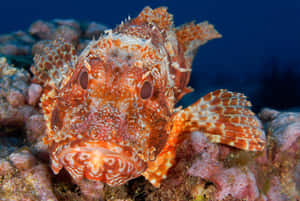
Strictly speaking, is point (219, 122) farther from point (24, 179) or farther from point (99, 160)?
point (24, 179)

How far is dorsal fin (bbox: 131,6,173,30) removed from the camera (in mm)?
4909

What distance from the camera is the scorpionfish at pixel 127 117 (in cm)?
223

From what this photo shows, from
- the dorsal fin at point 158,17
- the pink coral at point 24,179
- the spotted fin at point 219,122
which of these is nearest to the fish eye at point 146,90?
the spotted fin at point 219,122

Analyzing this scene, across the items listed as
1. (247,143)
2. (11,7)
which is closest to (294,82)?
(247,143)

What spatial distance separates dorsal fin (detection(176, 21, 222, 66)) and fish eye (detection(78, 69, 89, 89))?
3499mm

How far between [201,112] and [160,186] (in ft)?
4.15

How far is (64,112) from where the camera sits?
8.45ft

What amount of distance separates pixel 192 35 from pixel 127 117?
4384 mm

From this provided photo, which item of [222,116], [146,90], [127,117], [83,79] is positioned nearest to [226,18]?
[222,116]

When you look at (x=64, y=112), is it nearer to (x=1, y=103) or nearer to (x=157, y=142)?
(x=157, y=142)

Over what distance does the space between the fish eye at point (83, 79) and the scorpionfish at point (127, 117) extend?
1 cm

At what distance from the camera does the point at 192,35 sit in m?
6.08

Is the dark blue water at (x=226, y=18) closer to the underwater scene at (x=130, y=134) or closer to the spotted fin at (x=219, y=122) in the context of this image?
the underwater scene at (x=130, y=134)

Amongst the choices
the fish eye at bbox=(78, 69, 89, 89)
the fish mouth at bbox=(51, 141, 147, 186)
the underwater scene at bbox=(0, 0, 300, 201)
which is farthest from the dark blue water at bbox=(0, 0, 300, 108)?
the fish mouth at bbox=(51, 141, 147, 186)
